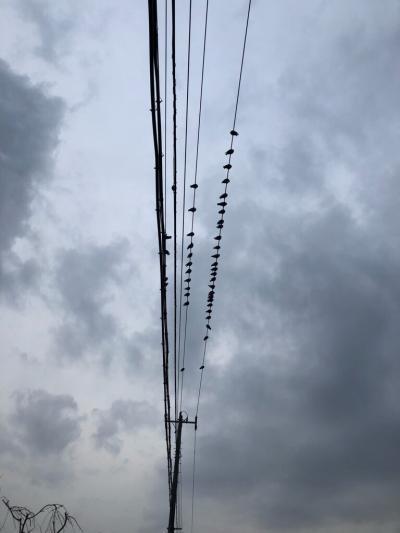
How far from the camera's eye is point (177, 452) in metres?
23.4

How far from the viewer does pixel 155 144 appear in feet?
21.9

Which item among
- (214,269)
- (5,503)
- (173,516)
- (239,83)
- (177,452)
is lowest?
(5,503)

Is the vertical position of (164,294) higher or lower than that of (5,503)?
higher

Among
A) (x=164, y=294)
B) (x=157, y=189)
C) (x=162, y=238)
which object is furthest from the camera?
(x=164, y=294)

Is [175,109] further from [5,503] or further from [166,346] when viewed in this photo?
[5,503]

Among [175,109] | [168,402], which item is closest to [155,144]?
[175,109]

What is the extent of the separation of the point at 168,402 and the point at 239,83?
39.4 feet

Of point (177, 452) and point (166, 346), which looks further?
point (177, 452)

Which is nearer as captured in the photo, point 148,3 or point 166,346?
point 148,3

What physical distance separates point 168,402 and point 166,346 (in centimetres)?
463

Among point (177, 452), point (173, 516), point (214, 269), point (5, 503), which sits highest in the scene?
point (214, 269)

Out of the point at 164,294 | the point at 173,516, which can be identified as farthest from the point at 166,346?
the point at 173,516

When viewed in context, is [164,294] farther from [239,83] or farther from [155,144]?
[239,83]

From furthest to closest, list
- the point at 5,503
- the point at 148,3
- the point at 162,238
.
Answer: the point at 5,503 → the point at 162,238 → the point at 148,3
